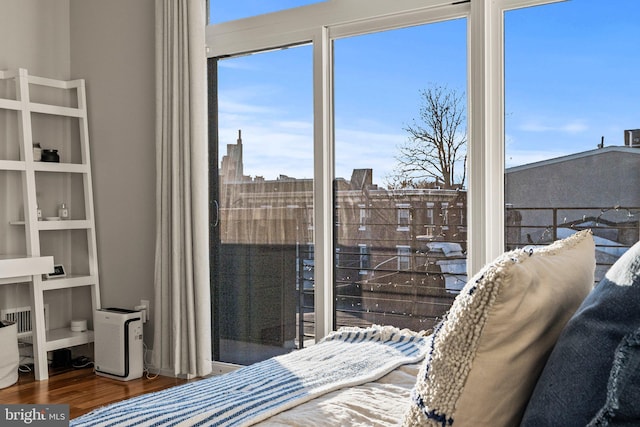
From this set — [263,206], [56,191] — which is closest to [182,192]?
[263,206]

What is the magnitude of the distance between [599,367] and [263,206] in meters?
3.13

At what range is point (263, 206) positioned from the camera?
3914 millimetres

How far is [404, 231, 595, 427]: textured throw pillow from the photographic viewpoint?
907mm

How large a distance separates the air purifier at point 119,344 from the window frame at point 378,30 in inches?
48.2

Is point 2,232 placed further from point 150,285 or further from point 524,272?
point 524,272

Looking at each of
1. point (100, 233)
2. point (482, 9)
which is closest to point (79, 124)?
point (100, 233)

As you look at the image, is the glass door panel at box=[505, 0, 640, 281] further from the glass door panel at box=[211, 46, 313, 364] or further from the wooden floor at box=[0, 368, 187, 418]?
the wooden floor at box=[0, 368, 187, 418]

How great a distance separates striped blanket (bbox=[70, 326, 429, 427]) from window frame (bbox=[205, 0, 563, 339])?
3.12 ft

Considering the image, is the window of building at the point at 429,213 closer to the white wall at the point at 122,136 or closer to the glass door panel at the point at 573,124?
the glass door panel at the point at 573,124

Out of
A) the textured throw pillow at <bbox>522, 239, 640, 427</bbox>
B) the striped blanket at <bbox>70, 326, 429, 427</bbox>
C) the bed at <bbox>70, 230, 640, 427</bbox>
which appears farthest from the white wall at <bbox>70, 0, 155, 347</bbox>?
the textured throw pillow at <bbox>522, 239, 640, 427</bbox>

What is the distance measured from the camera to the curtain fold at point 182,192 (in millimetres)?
3916

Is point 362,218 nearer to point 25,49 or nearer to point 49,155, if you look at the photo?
point 49,155

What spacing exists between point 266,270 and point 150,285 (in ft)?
2.92

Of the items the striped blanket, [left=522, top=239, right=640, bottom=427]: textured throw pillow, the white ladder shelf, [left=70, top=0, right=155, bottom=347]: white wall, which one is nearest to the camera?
[left=522, top=239, right=640, bottom=427]: textured throw pillow
